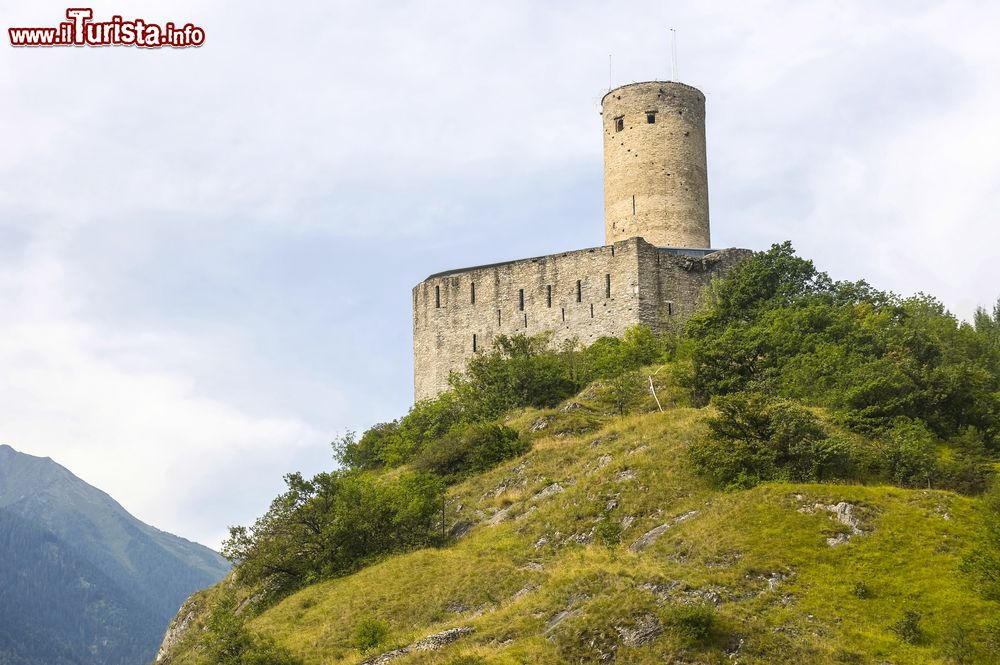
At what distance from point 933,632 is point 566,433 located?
20.9 metres

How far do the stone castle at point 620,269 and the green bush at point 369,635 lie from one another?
25.5 meters

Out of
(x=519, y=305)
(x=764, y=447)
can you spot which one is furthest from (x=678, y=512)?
(x=519, y=305)

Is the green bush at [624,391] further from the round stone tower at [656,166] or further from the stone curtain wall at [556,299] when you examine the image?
the round stone tower at [656,166]

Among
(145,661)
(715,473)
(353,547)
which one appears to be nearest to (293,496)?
(353,547)

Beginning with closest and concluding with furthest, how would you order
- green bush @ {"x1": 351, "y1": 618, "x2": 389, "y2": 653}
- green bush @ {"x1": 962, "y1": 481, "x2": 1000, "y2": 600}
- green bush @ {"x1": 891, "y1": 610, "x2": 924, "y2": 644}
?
green bush @ {"x1": 891, "y1": 610, "x2": 924, "y2": 644} < green bush @ {"x1": 962, "y1": 481, "x2": 1000, "y2": 600} < green bush @ {"x1": 351, "y1": 618, "x2": 389, "y2": 653}

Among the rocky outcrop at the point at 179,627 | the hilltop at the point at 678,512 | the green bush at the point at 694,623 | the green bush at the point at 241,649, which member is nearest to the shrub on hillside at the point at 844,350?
the hilltop at the point at 678,512

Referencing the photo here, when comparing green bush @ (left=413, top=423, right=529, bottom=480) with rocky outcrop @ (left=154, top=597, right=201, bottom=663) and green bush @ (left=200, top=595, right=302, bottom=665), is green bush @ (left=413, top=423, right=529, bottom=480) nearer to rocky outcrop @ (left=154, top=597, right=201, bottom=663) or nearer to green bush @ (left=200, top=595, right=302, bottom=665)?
rocky outcrop @ (left=154, top=597, right=201, bottom=663)

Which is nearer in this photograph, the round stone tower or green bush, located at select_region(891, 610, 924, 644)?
green bush, located at select_region(891, 610, 924, 644)

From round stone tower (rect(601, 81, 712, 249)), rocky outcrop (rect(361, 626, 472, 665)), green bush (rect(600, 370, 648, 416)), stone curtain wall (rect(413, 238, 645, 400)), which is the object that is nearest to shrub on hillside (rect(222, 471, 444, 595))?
green bush (rect(600, 370, 648, 416))

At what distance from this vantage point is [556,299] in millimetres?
59656

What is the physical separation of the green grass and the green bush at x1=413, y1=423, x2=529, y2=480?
223 centimetres

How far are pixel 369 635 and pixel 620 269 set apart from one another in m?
27.9

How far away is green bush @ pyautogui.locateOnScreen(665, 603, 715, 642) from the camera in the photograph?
2864 centimetres

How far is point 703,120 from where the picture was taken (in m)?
64.9
